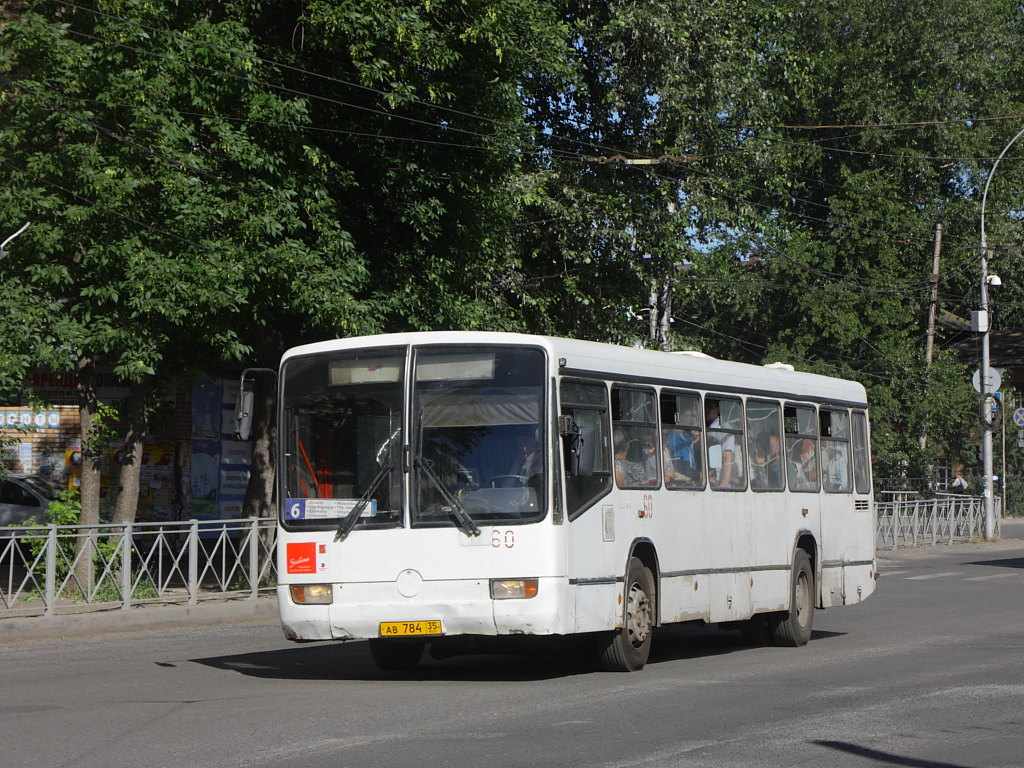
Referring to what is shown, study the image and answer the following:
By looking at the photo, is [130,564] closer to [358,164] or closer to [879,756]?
[358,164]

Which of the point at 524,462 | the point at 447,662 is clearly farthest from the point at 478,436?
the point at 447,662

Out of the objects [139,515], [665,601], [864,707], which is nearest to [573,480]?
[665,601]

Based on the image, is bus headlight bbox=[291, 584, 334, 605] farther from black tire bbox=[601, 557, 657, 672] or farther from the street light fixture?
the street light fixture

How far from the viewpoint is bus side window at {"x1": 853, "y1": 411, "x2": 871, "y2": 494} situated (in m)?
17.9

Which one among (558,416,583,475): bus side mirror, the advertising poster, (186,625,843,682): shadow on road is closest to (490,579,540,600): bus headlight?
(558,416,583,475): bus side mirror

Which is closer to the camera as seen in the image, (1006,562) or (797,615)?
(797,615)

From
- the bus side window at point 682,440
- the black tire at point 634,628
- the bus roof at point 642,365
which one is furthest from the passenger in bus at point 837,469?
the black tire at point 634,628

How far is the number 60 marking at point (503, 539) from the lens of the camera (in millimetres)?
11430

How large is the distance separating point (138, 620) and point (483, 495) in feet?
26.7

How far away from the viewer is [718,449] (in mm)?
14484

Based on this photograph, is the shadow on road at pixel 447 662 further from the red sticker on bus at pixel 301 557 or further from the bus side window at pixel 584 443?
the bus side window at pixel 584 443

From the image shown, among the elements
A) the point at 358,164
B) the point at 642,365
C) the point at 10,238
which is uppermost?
the point at 358,164

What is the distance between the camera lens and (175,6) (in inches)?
760

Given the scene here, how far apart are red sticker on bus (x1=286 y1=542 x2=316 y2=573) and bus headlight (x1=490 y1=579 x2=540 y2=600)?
155cm
